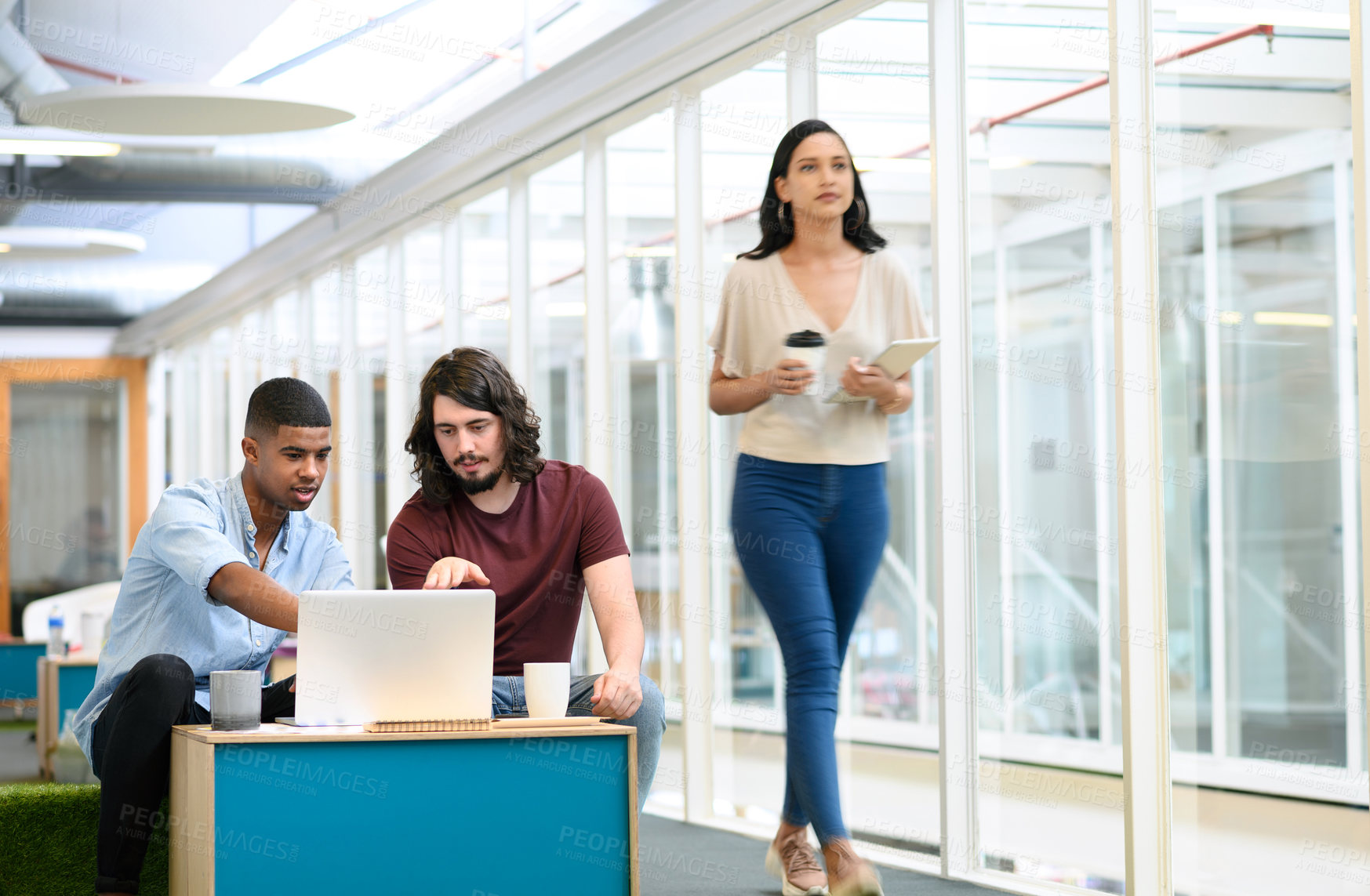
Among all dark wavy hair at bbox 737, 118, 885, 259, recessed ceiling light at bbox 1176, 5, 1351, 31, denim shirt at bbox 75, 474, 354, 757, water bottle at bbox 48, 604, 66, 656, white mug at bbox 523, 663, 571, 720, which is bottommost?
water bottle at bbox 48, 604, 66, 656

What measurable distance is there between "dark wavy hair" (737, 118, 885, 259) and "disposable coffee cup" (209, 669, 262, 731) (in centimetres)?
135

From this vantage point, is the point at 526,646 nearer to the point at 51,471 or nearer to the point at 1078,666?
the point at 1078,666

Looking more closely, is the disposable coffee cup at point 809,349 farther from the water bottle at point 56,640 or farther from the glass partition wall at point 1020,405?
the water bottle at point 56,640

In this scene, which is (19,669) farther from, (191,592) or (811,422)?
(811,422)

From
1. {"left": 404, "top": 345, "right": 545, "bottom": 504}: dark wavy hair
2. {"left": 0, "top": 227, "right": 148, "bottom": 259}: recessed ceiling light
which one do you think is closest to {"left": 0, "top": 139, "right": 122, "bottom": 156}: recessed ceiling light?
{"left": 0, "top": 227, "right": 148, "bottom": 259}: recessed ceiling light

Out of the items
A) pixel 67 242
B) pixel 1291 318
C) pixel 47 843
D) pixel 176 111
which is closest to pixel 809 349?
pixel 47 843

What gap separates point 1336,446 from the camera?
5.83 meters

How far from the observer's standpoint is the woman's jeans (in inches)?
112

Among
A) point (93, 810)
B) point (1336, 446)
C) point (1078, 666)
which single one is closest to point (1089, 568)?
point (1078, 666)

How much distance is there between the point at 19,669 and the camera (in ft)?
24.6

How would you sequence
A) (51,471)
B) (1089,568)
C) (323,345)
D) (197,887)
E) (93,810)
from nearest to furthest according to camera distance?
(197,887), (93,810), (1089,568), (323,345), (51,471)

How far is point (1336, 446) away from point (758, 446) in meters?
3.76

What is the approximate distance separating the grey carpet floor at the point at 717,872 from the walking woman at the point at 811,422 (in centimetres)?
36

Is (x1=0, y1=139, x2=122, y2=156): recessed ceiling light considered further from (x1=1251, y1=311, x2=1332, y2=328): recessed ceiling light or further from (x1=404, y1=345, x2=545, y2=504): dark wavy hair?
(x1=1251, y1=311, x2=1332, y2=328): recessed ceiling light
